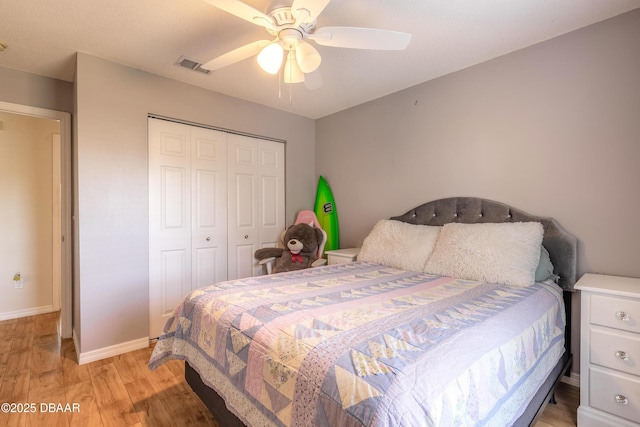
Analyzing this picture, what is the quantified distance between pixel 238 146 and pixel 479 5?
7.89 feet

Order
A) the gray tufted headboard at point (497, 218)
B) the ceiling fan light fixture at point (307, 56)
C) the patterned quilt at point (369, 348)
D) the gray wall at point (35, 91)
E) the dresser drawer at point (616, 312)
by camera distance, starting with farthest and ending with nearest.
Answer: the gray wall at point (35, 91)
the gray tufted headboard at point (497, 218)
the ceiling fan light fixture at point (307, 56)
the dresser drawer at point (616, 312)
the patterned quilt at point (369, 348)

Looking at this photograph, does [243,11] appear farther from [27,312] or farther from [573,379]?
[27,312]

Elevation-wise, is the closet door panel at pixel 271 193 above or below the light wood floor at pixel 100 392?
above

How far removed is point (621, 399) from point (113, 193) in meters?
3.51

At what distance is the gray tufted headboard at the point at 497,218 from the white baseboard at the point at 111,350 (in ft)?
8.35

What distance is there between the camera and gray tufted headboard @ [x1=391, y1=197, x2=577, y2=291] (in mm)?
1957

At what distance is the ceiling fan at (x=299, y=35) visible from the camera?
137 centimetres

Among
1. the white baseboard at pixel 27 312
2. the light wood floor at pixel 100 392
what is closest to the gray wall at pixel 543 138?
the light wood floor at pixel 100 392

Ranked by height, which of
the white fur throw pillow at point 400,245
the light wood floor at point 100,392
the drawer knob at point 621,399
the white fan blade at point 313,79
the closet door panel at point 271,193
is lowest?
the light wood floor at point 100,392

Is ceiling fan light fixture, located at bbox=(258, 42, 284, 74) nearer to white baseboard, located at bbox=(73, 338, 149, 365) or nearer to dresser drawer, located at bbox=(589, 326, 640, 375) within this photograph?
dresser drawer, located at bbox=(589, 326, 640, 375)

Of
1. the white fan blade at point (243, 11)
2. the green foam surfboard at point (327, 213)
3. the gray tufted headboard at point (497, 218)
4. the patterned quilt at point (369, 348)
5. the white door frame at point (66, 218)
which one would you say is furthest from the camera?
the green foam surfboard at point (327, 213)

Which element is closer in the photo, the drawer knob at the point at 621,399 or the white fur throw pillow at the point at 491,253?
the drawer knob at the point at 621,399

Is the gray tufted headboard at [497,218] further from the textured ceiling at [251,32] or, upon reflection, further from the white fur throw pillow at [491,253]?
the textured ceiling at [251,32]

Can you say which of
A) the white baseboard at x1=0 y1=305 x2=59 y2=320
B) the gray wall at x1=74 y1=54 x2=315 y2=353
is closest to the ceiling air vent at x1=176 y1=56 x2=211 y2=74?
the gray wall at x1=74 y1=54 x2=315 y2=353
